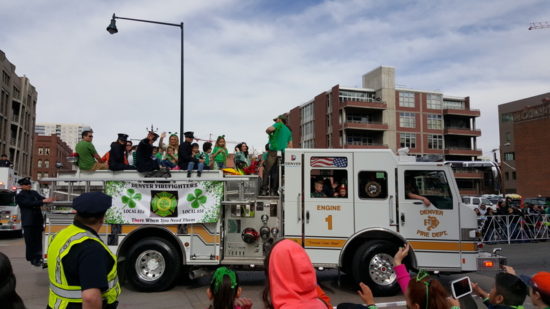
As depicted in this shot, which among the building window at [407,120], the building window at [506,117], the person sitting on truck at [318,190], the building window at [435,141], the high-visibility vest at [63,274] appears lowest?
the high-visibility vest at [63,274]

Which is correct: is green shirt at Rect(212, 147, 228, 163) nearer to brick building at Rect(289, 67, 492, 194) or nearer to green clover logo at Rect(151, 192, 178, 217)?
green clover logo at Rect(151, 192, 178, 217)

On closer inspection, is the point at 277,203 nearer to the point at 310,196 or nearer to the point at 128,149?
the point at 310,196

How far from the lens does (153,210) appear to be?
8.20 m

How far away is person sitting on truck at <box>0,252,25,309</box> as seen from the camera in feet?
7.61

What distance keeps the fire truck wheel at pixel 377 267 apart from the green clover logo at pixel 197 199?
3088 mm

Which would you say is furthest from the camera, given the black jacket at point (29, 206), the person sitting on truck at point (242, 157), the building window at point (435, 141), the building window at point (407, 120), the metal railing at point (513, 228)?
the building window at point (435, 141)

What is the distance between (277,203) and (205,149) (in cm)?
318

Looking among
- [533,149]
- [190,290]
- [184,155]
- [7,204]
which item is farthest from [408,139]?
[190,290]

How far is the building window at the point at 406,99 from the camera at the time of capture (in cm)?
6756

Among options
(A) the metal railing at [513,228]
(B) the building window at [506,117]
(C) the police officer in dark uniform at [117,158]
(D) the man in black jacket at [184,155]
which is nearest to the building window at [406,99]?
(B) the building window at [506,117]

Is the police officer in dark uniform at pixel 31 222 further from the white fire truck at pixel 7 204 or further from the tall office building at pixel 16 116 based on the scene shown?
the tall office building at pixel 16 116

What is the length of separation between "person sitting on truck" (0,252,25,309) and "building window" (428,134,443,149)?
7045 cm

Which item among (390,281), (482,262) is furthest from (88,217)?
(482,262)

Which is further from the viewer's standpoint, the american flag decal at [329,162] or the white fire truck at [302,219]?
the american flag decal at [329,162]
